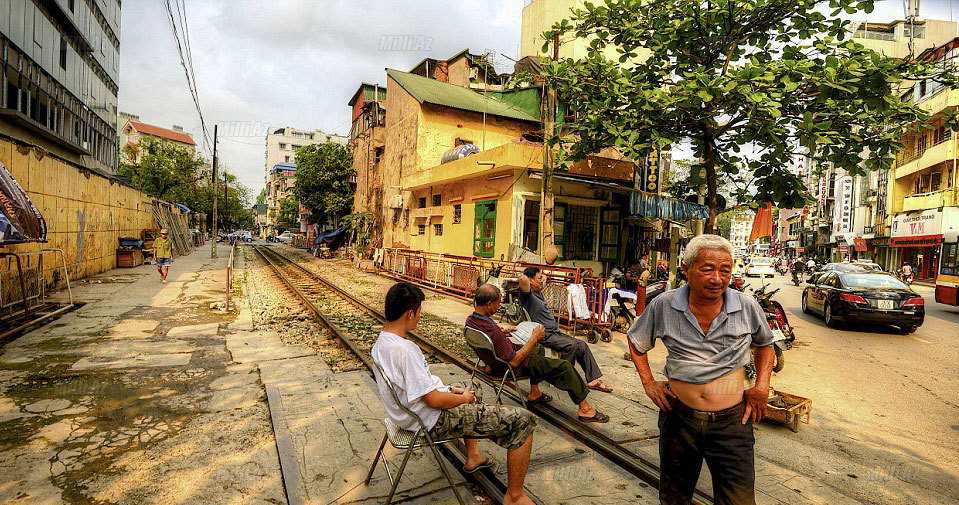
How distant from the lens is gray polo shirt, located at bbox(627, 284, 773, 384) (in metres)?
2.42

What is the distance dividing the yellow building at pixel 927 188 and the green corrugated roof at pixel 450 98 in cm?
2030

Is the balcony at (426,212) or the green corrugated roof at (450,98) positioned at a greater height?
the green corrugated roof at (450,98)

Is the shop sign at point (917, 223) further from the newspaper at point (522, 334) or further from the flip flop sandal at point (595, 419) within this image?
the newspaper at point (522, 334)

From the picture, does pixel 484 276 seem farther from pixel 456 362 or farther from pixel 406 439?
pixel 406 439

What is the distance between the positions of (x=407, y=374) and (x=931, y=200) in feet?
119

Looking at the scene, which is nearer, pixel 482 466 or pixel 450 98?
pixel 482 466

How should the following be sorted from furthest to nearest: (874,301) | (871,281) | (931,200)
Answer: (931,200) → (871,281) → (874,301)

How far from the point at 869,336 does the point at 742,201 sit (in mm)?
6909

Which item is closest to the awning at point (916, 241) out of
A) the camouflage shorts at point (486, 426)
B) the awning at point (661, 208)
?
the awning at point (661, 208)

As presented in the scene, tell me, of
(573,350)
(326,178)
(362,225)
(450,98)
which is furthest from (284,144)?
(573,350)

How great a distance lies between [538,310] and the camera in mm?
5395

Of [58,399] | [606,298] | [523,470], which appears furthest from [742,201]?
[58,399]

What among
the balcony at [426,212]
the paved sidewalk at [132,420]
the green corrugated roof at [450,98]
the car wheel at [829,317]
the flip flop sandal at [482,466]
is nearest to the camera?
the paved sidewalk at [132,420]

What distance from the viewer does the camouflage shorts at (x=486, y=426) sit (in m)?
2.96
